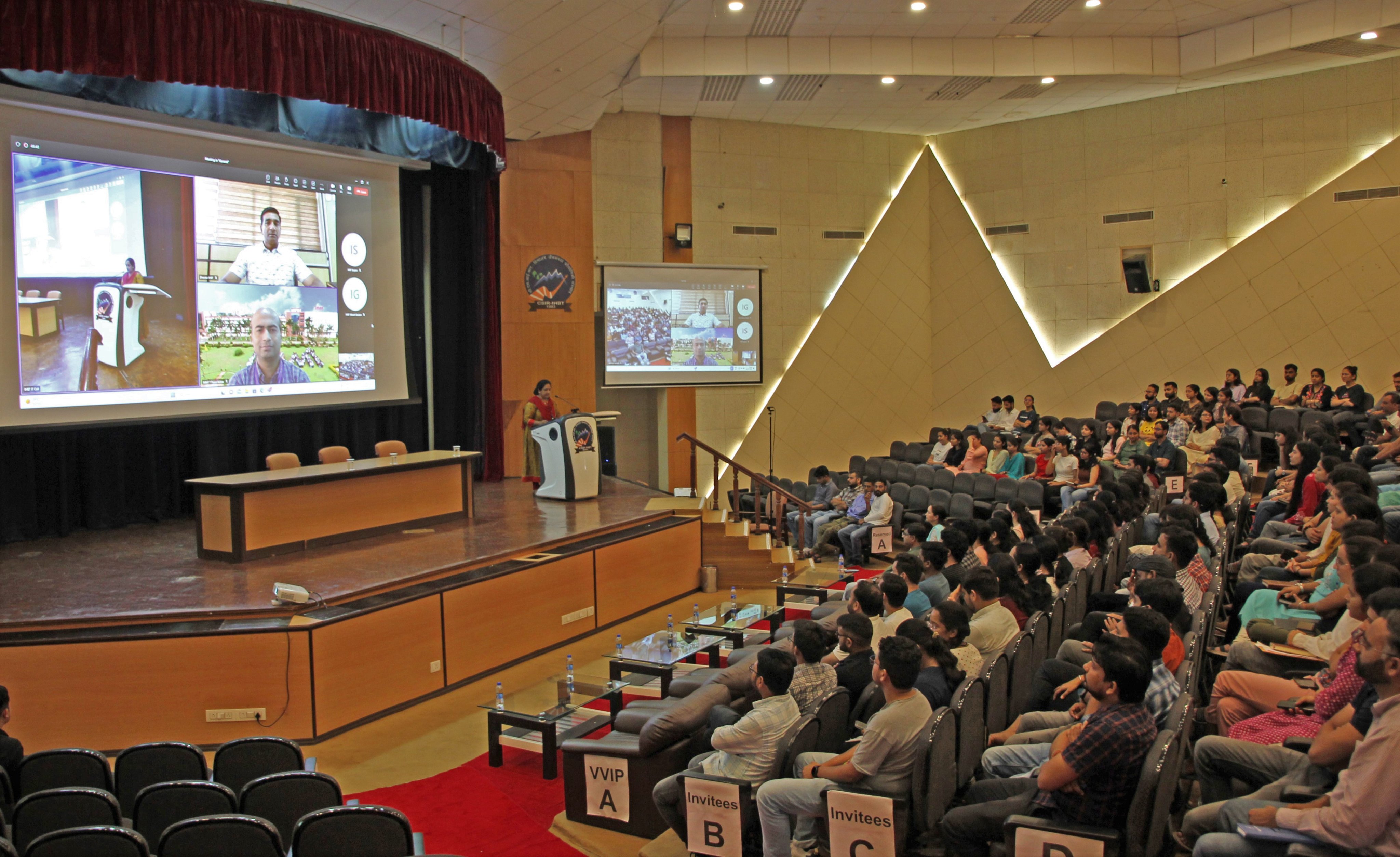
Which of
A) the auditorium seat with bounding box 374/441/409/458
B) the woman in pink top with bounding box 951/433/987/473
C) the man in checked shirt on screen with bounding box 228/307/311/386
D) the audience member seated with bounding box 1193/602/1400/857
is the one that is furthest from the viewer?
the woman in pink top with bounding box 951/433/987/473

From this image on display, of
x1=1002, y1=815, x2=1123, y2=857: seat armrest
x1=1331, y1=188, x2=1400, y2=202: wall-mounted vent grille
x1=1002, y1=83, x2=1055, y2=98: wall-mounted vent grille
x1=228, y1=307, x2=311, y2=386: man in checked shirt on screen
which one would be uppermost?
x1=1002, y1=83, x2=1055, y2=98: wall-mounted vent grille

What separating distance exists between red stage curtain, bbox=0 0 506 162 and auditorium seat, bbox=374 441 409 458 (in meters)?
2.68

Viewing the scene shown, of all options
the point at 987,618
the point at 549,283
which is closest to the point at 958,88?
the point at 549,283

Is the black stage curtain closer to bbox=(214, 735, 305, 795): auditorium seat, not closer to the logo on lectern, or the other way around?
the logo on lectern

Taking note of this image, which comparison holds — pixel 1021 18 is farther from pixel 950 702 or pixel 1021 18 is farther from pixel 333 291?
pixel 950 702

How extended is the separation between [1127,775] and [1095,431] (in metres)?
9.24

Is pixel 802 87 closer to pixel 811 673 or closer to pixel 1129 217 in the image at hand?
pixel 1129 217

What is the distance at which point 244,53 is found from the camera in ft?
20.1

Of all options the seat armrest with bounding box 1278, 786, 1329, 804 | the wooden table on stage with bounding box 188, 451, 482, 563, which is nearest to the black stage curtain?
the wooden table on stage with bounding box 188, 451, 482, 563

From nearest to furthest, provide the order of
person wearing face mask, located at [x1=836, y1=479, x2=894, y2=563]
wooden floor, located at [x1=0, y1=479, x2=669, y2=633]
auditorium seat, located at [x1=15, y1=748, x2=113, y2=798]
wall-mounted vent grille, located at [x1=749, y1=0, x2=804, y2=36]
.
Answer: auditorium seat, located at [x1=15, y1=748, x2=113, y2=798], wooden floor, located at [x1=0, y1=479, x2=669, y2=633], wall-mounted vent grille, located at [x1=749, y1=0, x2=804, y2=36], person wearing face mask, located at [x1=836, y1=479, x2=894, y2=563]

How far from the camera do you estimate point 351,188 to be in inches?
324

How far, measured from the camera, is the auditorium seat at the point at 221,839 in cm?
251

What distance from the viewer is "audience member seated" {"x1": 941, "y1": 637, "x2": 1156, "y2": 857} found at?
2.72 m

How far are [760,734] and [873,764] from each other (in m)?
0.46
